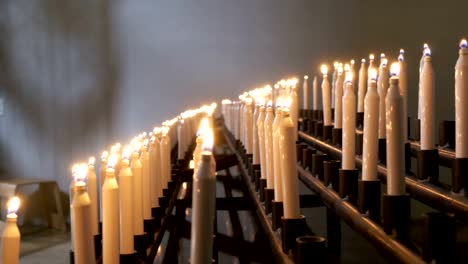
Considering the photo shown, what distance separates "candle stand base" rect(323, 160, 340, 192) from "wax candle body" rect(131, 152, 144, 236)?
1.36 ft

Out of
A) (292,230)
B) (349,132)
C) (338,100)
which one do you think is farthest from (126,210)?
(338,100)

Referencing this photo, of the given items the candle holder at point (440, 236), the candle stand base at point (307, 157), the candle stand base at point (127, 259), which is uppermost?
the candle stand base at point (307, 157)

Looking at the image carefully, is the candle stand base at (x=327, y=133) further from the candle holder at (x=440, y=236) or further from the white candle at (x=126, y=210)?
the candle holder at (x=440, y=236)

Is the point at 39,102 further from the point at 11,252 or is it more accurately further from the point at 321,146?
the point at 11,252

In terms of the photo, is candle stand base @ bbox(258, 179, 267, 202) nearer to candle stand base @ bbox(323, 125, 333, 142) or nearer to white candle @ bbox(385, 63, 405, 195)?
candle stand base @ bbox(323, 125, 333, 142)

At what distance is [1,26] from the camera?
5.66 meters

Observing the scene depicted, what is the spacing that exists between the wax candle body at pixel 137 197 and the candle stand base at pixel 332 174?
1.36 ft

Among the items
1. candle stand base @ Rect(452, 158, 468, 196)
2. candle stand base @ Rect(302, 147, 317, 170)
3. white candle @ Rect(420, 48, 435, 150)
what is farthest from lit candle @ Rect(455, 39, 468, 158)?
candle stand base @ Rect(302, 147, 317, 170)

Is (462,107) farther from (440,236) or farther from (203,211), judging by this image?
A: (203,211)

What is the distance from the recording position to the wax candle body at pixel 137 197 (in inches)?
49.3

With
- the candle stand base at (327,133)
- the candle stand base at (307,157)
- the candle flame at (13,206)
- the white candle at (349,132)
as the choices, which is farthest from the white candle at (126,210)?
the candle stand base at (327,133)

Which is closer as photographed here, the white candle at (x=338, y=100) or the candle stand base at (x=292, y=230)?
the candle stand base at (x=292, y=230)

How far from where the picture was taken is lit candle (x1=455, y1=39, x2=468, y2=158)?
1.00 m

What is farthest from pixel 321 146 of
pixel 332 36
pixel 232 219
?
pixel 332 36
